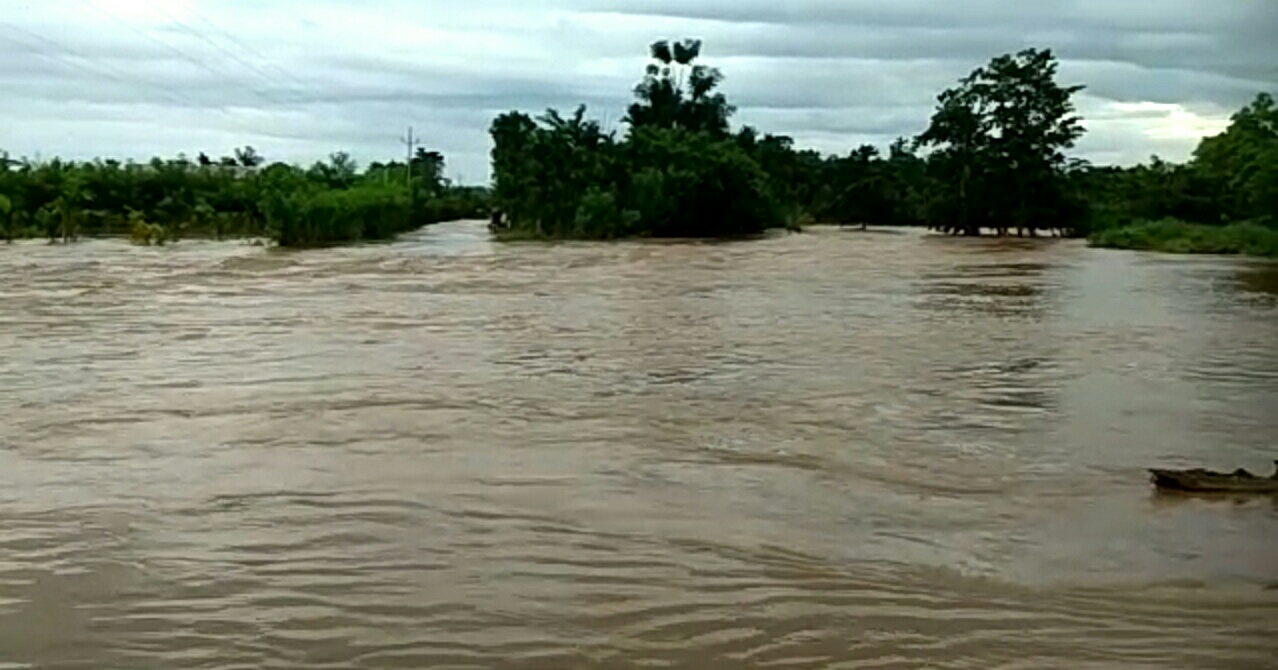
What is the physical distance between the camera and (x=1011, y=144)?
4609 cm

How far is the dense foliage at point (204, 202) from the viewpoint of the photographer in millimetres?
38344

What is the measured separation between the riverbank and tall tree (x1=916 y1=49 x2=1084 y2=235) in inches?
117

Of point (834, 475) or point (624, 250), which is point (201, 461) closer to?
point (834, 475)

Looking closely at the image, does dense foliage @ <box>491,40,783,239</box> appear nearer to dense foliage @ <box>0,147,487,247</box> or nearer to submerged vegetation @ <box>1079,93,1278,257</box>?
dense foliage @ <box>0,147,487,247</box>

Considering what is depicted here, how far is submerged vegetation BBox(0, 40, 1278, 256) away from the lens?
4147 centimetres

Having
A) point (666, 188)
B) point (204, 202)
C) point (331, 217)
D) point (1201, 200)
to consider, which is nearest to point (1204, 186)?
point (1201, 200)

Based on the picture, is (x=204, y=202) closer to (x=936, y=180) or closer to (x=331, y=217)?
(x=331, y=217)

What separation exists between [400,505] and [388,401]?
3477 millimetres

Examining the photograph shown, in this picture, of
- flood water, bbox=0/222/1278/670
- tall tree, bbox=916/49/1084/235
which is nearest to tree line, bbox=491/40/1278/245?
tall tree, bbox=916/49/1084/235

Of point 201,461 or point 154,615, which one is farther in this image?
point 201,461

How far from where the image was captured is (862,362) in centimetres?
1319

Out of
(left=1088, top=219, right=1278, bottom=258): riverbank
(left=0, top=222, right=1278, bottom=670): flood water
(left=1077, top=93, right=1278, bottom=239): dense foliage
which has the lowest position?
(left=0, top=222, right=1278, bottom=670): flood water

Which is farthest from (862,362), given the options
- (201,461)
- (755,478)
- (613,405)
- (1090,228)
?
(1090,228)

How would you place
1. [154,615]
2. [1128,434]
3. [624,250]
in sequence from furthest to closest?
[624,250] → [1128,434] → [154,615]
